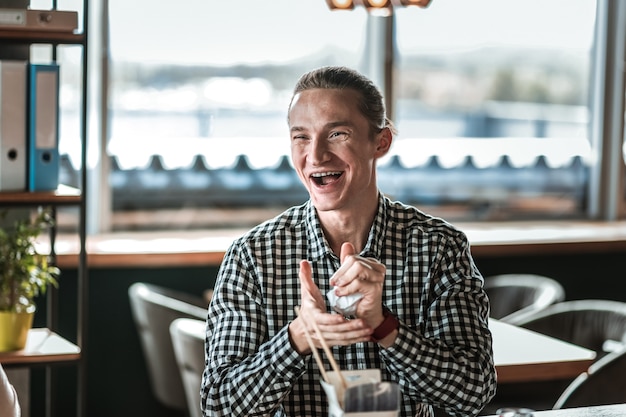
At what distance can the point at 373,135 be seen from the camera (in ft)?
6.39

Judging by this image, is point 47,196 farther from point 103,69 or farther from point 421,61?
point 421,61

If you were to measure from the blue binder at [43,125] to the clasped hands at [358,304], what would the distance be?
1.52m

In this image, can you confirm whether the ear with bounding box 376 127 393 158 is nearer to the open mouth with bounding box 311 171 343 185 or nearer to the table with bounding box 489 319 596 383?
the open mouth with bounding box 311 171 343 185

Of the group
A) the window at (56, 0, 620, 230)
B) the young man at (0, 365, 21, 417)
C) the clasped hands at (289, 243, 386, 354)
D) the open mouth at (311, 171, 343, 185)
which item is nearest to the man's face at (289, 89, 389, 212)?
the open mouth at (311, 171, 343, 185)

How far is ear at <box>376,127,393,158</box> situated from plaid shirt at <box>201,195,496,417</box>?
0.10 m

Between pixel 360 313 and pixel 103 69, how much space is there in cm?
319

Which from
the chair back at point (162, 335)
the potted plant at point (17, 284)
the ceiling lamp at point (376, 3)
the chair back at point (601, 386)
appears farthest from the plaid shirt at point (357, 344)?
the chair back at point (162, 335)

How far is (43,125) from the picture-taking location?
2949 millimetres

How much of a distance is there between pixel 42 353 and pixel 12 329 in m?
0.11

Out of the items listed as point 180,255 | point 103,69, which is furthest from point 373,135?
point 103,69

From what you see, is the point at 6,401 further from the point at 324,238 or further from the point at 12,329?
the point at 12,329

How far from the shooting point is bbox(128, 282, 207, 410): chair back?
378 centimetres

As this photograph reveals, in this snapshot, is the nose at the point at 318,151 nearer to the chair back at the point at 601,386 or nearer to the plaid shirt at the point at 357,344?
the plaid shirt at the point at 357,344

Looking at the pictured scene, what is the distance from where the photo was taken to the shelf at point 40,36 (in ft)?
9.55
